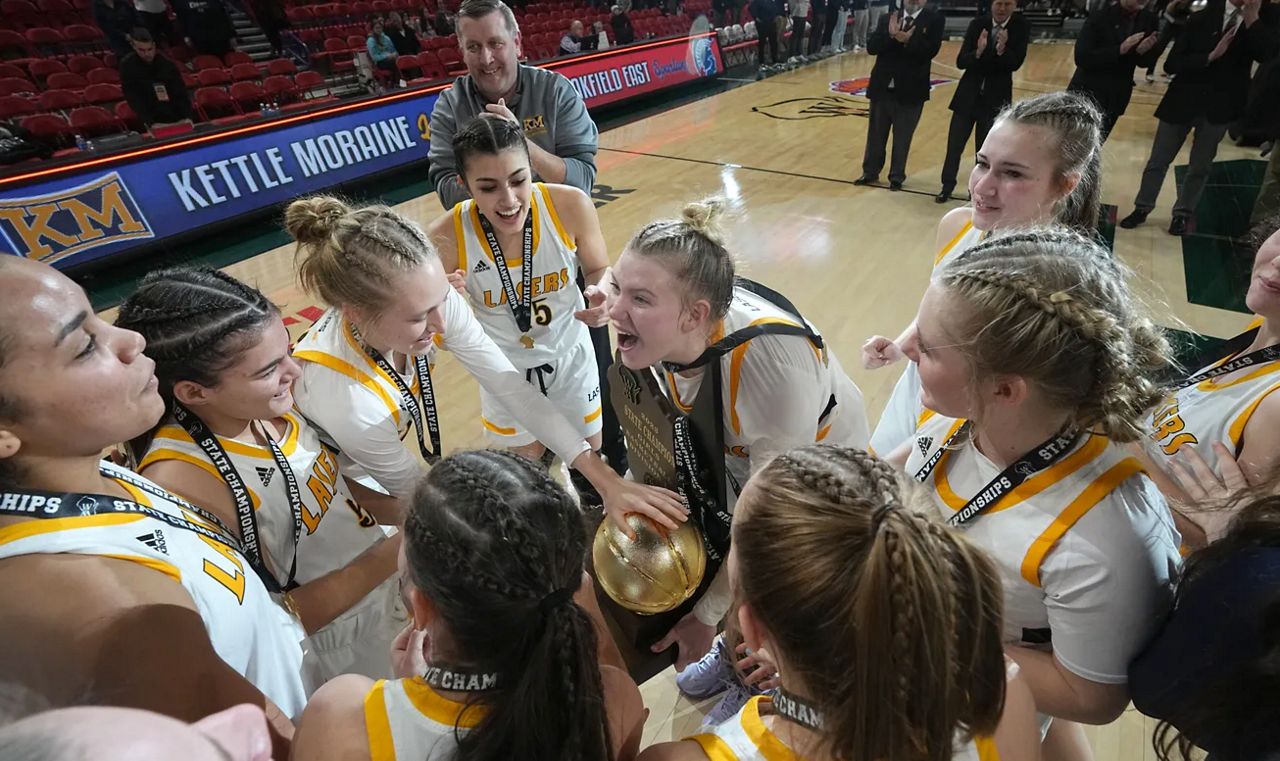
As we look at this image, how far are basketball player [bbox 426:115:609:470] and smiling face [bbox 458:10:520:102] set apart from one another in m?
0.69

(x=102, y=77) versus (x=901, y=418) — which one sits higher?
(x=102, y=77)

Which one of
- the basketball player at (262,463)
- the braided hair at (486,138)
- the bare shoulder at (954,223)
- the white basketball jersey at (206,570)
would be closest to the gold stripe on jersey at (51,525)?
the white basketball jersey at (206,570)

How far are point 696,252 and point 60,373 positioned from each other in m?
1.34

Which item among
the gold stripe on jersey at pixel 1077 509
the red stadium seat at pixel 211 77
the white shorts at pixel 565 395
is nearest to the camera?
the gold stripe on jersey at pixel 1077 509

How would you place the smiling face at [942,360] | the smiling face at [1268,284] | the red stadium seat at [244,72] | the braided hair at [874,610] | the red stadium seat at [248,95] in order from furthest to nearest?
the red stadium seat at [244,72] → the red stadium seat at [248,95] → the smiling face at [1268,284] → the smiling face at [942,360] → the braided hair at [874,610]

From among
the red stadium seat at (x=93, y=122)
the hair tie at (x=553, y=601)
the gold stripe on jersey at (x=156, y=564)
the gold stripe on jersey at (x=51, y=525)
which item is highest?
the red stadium seat at (x=93, y=122)

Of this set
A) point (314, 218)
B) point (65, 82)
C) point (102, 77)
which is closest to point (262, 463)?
point (314, 218)

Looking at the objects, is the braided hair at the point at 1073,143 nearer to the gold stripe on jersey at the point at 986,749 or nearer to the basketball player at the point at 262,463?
the gold stripe on jersey at the point at 986,749

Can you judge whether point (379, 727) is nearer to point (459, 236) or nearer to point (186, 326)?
point (186, 326)

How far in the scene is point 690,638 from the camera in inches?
79.4

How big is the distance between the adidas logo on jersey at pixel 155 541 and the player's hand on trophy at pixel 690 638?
1.44m

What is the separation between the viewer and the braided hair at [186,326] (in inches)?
52.2

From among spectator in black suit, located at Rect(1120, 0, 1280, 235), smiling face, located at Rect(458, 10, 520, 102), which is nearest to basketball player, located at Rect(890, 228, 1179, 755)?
smiling face, located at Rect(458, 10, 520, 102)

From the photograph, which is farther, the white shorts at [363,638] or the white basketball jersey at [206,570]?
the white shorts at [363,638]
